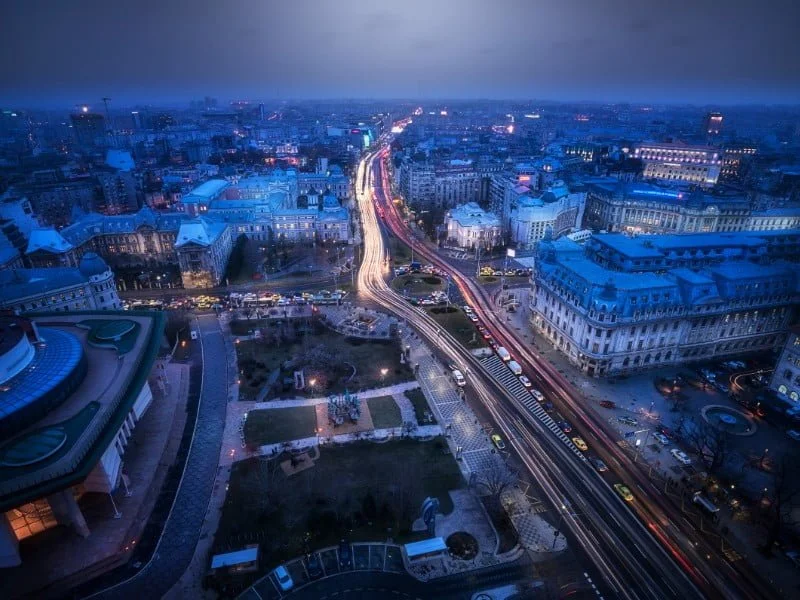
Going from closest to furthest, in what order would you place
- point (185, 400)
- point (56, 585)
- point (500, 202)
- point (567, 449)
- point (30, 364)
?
point (56, 585) < point (30, 364) < point (567, 449) < point (185, 400) < point (500, 202)

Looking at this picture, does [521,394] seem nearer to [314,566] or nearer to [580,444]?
[580,444]

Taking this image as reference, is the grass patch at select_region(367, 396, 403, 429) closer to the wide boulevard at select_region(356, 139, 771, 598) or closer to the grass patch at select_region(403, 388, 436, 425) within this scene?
the grass patch at select_region(403, 388, 436, 425)

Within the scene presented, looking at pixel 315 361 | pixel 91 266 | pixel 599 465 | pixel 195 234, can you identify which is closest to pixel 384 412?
pixel 315 361

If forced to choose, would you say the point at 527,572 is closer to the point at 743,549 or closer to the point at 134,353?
the point at 743,549

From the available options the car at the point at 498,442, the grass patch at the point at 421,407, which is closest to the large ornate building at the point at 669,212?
the grass patch at the point at 421,407


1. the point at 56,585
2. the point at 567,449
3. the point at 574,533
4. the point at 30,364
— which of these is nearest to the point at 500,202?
the point at 567,449

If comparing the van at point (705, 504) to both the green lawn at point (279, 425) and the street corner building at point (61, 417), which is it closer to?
the green lawn at point (279, 425)

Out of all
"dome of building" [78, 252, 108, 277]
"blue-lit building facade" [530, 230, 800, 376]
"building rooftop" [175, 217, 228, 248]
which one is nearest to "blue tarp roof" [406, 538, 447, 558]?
"blue-lit building facade" [530, 230, 800, 376]
